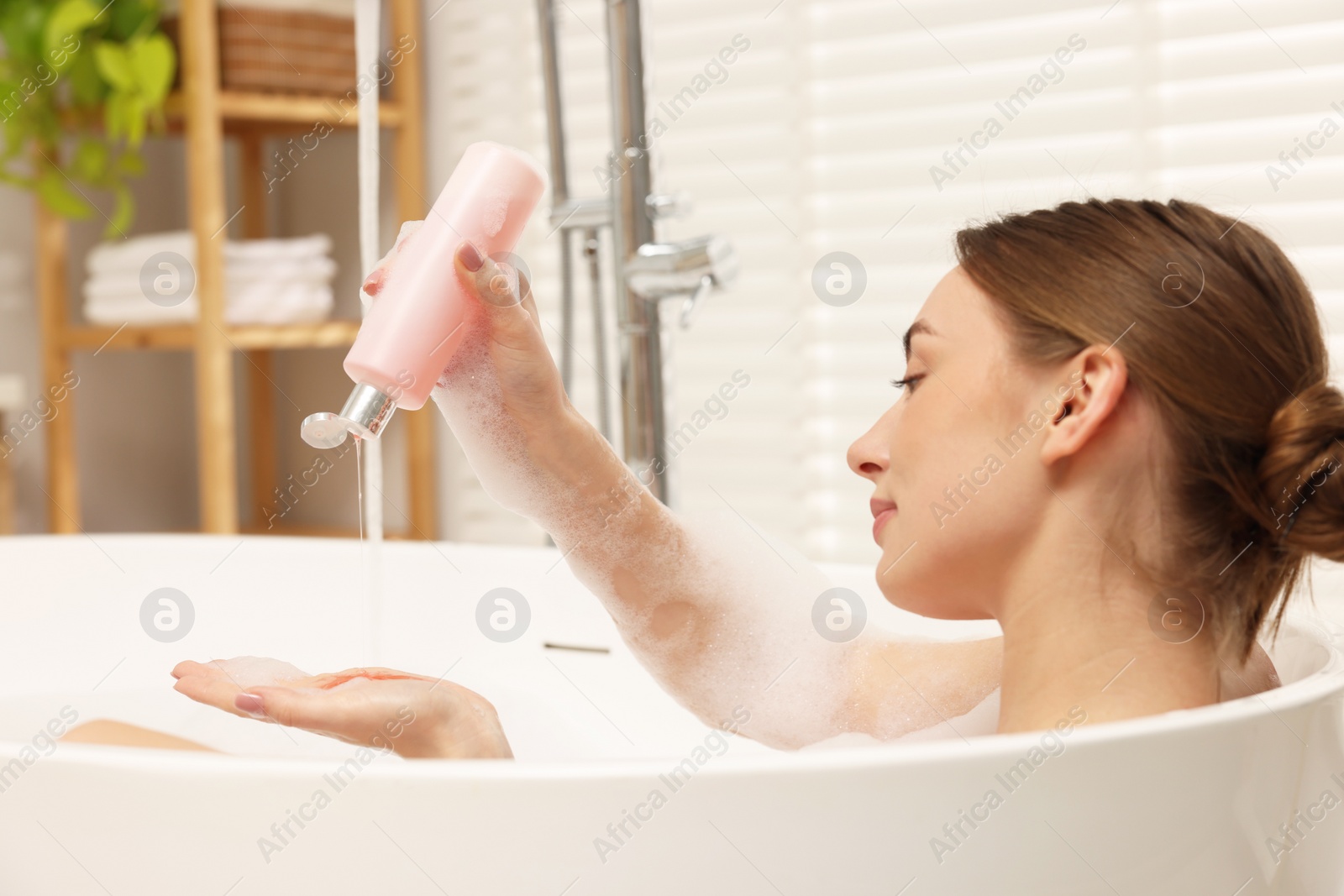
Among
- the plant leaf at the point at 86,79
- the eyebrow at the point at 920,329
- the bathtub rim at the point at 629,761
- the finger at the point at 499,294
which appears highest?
the plant leaf at the point at 86,79

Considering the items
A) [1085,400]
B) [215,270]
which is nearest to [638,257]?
[1085,400]

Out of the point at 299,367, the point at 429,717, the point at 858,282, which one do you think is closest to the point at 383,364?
the point at 429,717

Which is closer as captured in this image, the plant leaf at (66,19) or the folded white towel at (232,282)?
the plant leaf at (66,19)

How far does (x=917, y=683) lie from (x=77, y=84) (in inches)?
62.8

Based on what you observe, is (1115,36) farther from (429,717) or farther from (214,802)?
(214,802)

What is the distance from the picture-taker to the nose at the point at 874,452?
0.84 metres

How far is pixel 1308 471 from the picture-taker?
0.68 metres

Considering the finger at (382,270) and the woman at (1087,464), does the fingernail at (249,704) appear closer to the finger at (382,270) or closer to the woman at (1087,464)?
the woman at (1087,464)

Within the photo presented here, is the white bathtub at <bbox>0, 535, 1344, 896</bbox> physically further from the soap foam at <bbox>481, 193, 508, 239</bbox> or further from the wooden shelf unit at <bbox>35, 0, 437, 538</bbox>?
the wooden shelf unit at <bbox>35, 0, 437, 538</bbox>

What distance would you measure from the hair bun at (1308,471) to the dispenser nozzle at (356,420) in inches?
20.0

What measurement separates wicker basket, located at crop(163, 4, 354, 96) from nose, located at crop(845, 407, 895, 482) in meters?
1.47

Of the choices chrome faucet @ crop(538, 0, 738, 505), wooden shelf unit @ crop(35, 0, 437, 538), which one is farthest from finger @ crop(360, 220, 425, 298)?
wooden shelf unit @ crop(35, 0, 437, 538)

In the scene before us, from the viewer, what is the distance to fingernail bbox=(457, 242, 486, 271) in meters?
0.78

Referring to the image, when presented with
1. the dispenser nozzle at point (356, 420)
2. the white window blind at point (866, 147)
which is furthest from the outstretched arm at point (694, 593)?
the white window blind at point (866, 147)
